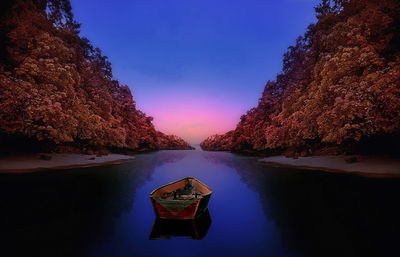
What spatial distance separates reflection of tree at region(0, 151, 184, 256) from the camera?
704cm

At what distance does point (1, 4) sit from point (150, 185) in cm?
2510

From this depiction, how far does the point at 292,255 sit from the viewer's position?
266 inches

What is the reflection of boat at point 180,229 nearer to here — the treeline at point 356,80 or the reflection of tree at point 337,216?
the reflection of tree at point 337,216

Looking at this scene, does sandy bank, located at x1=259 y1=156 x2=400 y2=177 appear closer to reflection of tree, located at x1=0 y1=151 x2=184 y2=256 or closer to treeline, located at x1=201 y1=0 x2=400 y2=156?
treeline, located at x1=201 y1=0 x2=400 y2=156

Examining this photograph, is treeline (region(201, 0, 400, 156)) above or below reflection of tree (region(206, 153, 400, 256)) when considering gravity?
above

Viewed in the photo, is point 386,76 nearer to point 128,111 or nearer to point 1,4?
point 1,4

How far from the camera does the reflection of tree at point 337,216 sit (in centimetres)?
711

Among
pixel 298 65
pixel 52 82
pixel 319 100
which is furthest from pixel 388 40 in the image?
pixel 52 82

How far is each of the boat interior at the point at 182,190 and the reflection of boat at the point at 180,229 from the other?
42.8 inches

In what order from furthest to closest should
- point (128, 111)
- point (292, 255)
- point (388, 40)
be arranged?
point (128, 111)
point (388, 40)
point (292, 255)

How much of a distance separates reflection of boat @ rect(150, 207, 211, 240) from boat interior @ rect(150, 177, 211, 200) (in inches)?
42.8

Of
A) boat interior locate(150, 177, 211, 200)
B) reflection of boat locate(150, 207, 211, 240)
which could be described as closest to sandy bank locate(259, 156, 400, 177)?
boat interior locate(150, 177, 211, 200)

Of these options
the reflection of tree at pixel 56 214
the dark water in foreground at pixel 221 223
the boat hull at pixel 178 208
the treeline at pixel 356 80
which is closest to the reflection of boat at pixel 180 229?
the dark water in foreground at pixel 221 223

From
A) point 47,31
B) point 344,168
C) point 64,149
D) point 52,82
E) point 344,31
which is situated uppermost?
point 47,31
